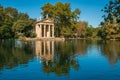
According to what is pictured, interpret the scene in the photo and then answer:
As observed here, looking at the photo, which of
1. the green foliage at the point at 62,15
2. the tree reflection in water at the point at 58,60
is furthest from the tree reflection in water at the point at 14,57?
the green foliage at the point at 62,15

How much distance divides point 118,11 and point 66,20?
353 ft

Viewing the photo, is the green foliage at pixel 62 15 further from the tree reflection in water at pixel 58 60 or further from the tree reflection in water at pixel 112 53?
the tree reflection in water at pixel 58 60

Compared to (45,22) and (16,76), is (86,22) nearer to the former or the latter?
(45,22)

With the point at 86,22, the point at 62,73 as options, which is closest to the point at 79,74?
the point at 62,73

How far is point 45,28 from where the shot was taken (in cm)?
11475

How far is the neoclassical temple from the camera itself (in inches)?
4441

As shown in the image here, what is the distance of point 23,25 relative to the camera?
11081 centimetres

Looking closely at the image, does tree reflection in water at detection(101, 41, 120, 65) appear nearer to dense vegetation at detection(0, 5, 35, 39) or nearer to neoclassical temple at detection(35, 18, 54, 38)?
dense vegetation at detection(0, 5, 35, 39)

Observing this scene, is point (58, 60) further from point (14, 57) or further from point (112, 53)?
point (112, 53)

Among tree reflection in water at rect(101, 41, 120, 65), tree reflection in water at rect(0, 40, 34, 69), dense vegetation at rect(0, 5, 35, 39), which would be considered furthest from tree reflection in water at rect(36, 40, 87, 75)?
dense vegetation at rect(0, 5, 35, 39)

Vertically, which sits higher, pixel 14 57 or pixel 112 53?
pixel 14 57

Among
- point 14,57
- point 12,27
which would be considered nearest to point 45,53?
point 14,57

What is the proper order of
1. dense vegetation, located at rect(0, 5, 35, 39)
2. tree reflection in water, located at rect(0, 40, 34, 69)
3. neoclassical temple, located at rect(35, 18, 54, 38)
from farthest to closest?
1. neoclassical temple, located at rect(35, 18, 54, 38)
2. dense vegetation, located at rect(0, 5, 35, 39)
3. tree reflection in water, located at rect(0, 40, 34, 69)

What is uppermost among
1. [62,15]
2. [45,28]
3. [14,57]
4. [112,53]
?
[62,15]
